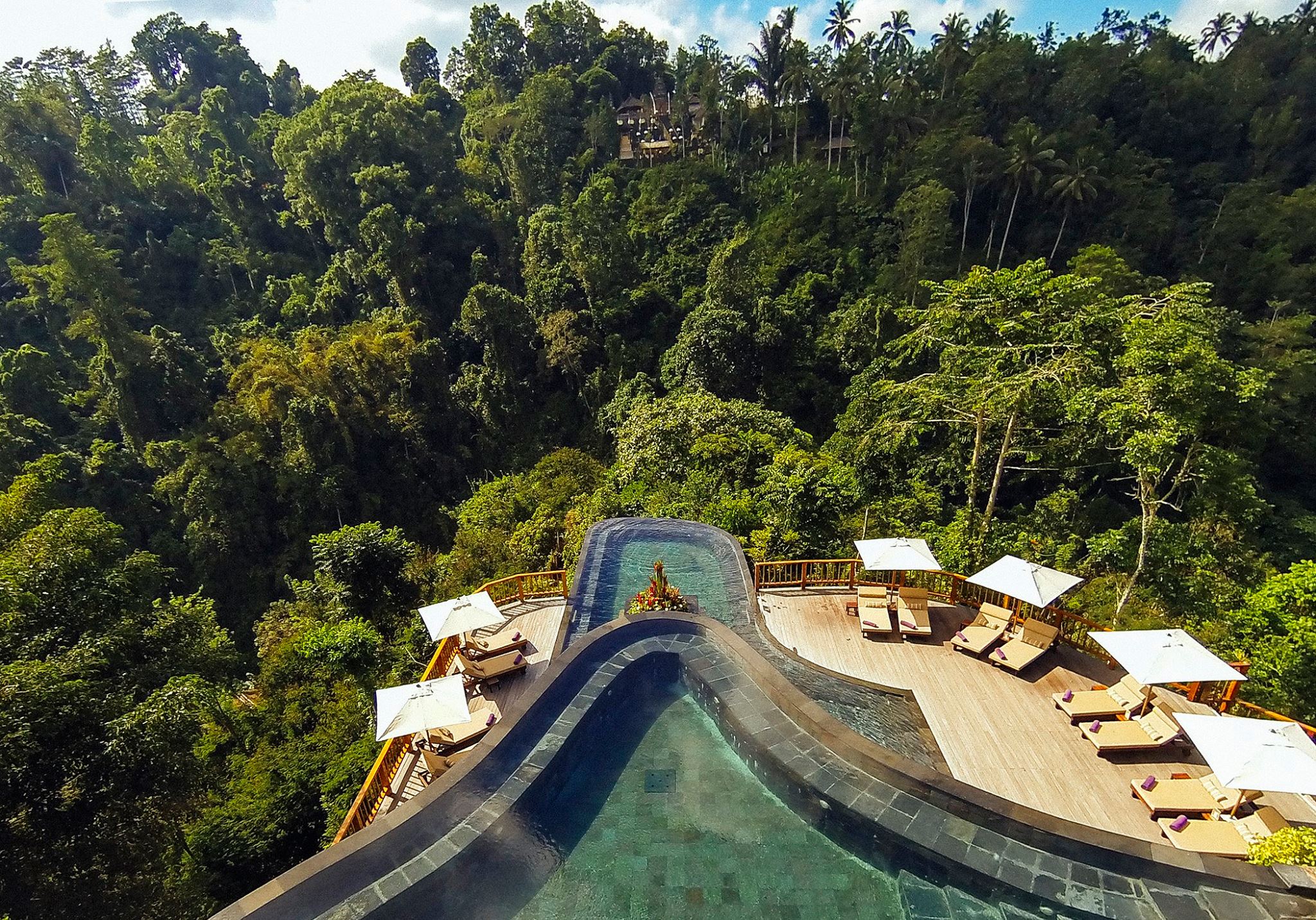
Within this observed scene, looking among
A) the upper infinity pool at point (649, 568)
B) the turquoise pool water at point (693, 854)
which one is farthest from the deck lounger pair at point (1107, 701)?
the upper infinity pool at point (649, 568)

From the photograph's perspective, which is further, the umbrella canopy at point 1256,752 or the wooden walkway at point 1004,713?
the wooden walkway at point 1004,713

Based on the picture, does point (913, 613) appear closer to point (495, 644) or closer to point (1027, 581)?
point (1027, 581)

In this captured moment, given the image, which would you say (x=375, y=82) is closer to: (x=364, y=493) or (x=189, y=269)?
(x=189, y=269)

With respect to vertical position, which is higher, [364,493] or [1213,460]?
[1213,460]

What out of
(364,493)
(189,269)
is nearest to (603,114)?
(189,269)

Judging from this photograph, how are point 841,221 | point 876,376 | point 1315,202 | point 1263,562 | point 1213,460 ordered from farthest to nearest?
point 841,221 → point 1315,202 → point 876,376 → point 1263,562 → point 1213,460

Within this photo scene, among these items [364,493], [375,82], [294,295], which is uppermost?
[375,82]

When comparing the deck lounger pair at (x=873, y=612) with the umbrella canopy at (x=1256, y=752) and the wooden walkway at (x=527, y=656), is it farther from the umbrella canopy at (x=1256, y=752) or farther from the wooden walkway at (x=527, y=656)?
the wooden walkway at (x=527, y=656)
